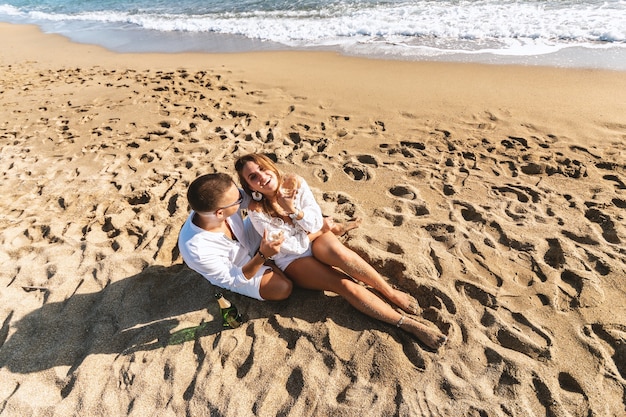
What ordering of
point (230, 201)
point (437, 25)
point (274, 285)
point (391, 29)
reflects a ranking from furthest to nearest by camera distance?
point (391, 29), point (437, 25), point (274, 285), point (230, 201)

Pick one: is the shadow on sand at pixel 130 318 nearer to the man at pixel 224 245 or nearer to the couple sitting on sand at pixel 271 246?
the couple sitting on sand at pixel 271 246

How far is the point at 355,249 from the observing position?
3.71m

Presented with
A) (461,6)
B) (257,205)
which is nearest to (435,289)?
(257,205)

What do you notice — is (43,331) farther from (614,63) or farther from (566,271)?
(614,63)

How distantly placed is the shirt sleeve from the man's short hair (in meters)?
0.63

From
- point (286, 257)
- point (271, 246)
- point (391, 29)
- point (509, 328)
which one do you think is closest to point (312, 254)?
point (286, 257)

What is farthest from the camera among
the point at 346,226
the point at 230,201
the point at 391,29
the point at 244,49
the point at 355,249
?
the point at 244,49

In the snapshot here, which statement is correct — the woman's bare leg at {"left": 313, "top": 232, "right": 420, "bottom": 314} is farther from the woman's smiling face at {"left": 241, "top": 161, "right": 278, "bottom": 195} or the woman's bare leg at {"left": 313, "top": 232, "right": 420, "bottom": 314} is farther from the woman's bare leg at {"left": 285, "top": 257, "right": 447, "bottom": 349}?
the woman's smiling face at {"left": 241, "top": 161, "right": 278, "bottom": 195}

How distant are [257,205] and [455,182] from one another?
8.63ft

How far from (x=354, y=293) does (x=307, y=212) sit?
731 mm

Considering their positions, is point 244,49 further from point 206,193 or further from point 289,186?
point 206,193

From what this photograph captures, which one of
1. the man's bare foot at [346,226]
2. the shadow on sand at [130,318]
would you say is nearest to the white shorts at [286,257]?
the shadow on sand at [130,318]

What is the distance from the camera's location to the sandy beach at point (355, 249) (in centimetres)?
272

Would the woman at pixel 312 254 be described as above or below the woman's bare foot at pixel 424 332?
above
